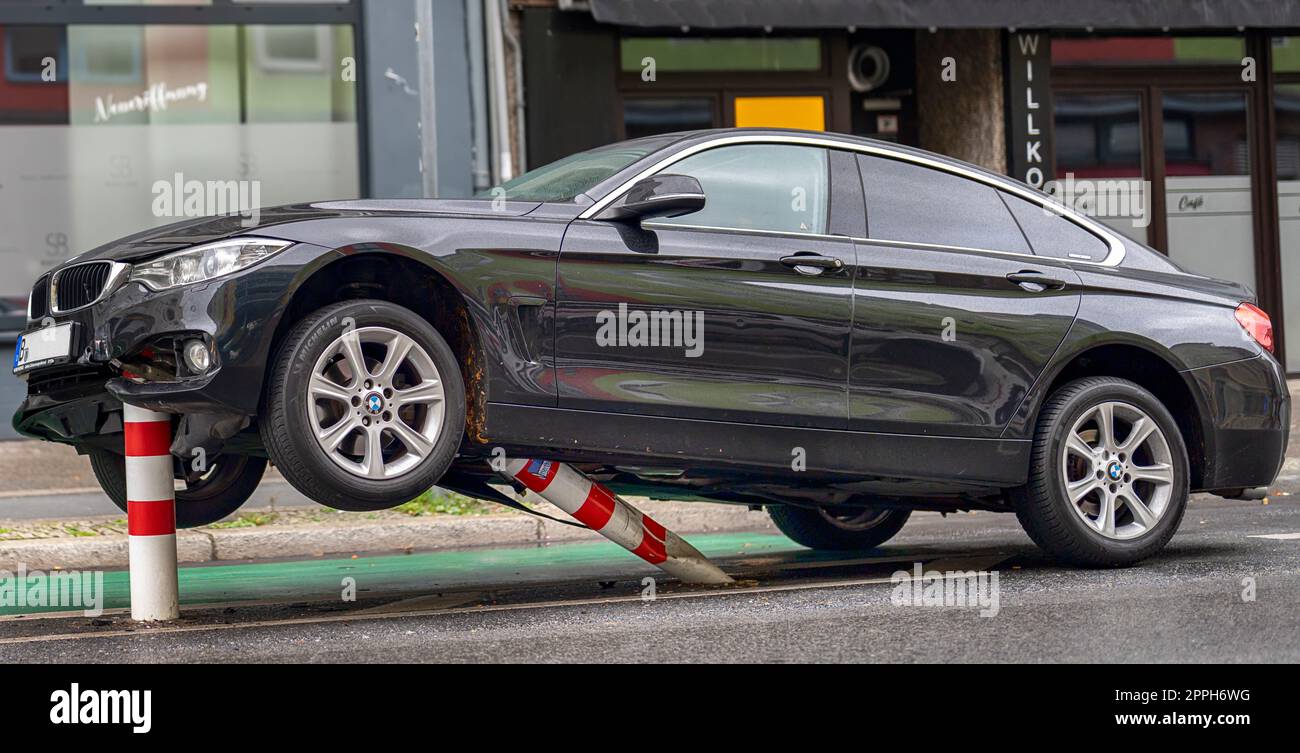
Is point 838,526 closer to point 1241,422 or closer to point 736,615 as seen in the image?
point 1241,422

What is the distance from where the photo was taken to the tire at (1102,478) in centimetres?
621

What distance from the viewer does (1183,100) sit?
14758mm

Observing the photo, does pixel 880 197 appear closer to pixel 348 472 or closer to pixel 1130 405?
pixel 1130 405

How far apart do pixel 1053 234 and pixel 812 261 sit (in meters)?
1.35

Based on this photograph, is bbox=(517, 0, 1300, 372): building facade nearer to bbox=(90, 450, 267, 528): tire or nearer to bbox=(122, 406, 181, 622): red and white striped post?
bbox=(90, 450, 267, 528): tire

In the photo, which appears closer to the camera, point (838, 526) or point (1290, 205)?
point (838, 526)

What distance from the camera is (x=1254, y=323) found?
A: 22.0 feet

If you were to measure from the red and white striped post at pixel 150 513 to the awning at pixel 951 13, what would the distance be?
782cm

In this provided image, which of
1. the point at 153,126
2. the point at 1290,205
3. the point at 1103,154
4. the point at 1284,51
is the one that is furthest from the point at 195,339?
the point at 1284,51

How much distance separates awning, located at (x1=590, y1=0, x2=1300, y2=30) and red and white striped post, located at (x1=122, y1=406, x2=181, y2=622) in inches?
308

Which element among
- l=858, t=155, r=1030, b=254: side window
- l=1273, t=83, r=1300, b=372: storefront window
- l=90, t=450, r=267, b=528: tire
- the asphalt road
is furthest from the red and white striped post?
l=1273, t=83, r=1300, b=372: storefront window

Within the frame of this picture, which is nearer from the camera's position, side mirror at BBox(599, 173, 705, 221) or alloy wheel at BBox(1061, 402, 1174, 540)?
side mirror at BBox(599, 173, 705, 221)

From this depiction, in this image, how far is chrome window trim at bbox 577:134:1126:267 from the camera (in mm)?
5699

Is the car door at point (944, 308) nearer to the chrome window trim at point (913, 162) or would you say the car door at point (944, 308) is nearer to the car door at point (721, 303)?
the chrome window trim at point (913, 162)
